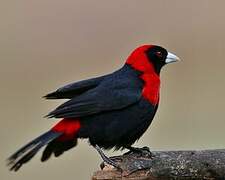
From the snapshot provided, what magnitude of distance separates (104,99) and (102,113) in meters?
0.10

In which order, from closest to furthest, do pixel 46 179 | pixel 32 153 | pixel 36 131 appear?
1. pixel 32 153
2. pixel 46 179
3. pixel 36 131

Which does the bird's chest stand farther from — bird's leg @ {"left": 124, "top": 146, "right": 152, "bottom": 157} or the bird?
bird's leg @ {"left": 124, "top": 146, "right": 152, "bottom": 157}

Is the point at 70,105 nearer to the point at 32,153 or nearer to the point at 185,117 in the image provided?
the point at 32,153

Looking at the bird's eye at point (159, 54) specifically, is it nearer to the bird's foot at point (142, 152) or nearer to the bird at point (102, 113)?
the bird at point (102, 113)

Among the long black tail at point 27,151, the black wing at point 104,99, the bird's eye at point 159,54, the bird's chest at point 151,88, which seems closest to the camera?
Result: the long black tail at point 27,151

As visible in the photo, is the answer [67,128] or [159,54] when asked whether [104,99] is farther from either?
[159,54]

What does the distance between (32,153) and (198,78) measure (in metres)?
6.37

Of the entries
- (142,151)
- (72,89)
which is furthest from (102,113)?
(142,151)

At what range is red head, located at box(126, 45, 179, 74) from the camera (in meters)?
8.03

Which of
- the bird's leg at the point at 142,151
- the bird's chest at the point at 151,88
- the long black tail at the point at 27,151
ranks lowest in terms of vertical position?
the bird's leg at the point at 142,151

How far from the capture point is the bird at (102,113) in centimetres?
735

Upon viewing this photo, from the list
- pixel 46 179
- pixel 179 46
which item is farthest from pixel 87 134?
pixel 179 46

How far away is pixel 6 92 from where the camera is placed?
13.2 meters

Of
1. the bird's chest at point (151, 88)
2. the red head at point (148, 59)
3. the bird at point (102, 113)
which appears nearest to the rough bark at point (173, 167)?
the bird at point (102, 113)
